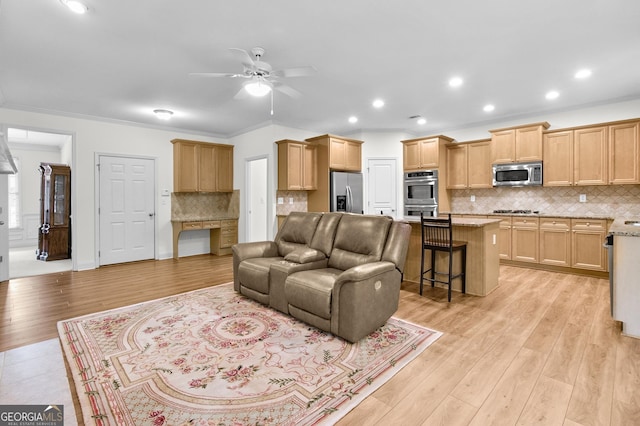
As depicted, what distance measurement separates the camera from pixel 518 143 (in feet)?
17.5

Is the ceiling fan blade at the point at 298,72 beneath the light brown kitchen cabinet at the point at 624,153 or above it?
above

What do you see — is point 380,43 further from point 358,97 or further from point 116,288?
point 116,288

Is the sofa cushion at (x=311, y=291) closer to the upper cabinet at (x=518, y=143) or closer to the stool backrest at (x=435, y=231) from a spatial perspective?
the stool backrest at (x=435, y=231)

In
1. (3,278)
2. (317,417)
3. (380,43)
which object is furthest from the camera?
(3,278)

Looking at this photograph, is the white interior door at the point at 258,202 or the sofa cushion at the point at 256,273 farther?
the white interior door at the point at 258,202

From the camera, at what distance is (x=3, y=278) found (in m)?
4.61

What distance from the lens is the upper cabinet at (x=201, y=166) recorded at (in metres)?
6.32

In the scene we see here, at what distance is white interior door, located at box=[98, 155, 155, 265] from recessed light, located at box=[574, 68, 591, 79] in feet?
23.0

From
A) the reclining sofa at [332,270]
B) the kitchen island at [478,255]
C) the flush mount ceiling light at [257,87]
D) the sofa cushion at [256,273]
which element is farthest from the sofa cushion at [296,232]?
the flush mount ceiling light at [257,87]

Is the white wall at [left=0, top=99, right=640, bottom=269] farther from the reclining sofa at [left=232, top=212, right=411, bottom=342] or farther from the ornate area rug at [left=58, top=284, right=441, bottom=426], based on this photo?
the ornate area rug at [left=58, top=284, right=441, bottom=426]

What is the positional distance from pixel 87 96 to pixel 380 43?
4.22 meters

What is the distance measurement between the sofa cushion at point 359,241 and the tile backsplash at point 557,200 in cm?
390

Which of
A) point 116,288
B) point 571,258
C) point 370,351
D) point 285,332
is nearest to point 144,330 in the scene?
point 285,332

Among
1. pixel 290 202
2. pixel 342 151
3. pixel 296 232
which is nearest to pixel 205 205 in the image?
pixel 290 202
